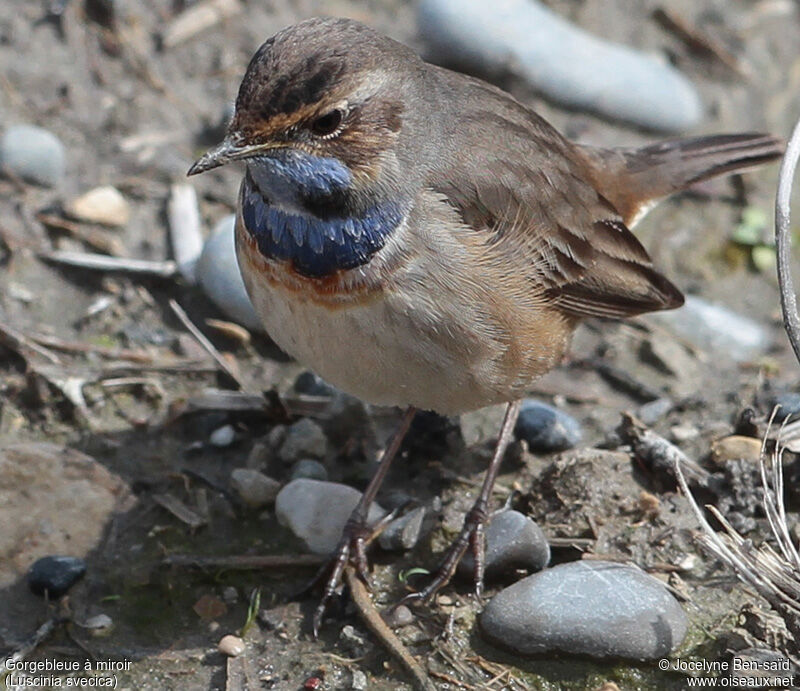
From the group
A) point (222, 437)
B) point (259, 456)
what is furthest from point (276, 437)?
point (222, 437)

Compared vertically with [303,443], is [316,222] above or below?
above

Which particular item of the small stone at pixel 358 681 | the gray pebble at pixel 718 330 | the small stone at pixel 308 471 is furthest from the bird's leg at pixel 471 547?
the gray pebble at pixel 718 330

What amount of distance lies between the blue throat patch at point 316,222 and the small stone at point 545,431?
1.76 meters

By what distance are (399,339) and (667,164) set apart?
245 cm

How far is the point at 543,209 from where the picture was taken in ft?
17.7

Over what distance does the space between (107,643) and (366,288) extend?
6.13ft

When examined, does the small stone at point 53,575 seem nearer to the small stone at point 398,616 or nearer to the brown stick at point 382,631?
the brown stick at point 382,631

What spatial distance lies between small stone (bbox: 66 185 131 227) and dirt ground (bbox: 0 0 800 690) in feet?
0.31

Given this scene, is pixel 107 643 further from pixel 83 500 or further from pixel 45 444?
pixel 45 444

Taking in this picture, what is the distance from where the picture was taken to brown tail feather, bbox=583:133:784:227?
6.29 m

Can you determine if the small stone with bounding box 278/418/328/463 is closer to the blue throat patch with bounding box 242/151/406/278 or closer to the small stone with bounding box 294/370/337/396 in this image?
the small stone with bounding box 294/370/337/396

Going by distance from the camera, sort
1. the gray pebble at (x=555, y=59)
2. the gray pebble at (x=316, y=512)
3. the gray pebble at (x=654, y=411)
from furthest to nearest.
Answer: the gray pebble at (x=555, y=59) → the gray pebble at (x=654, y=411) → the gray pebble at (x=316, y=512)

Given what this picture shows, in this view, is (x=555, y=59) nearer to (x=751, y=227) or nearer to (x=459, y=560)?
(x=751, y=227)

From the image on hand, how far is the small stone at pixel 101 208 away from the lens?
7082 millimetres
